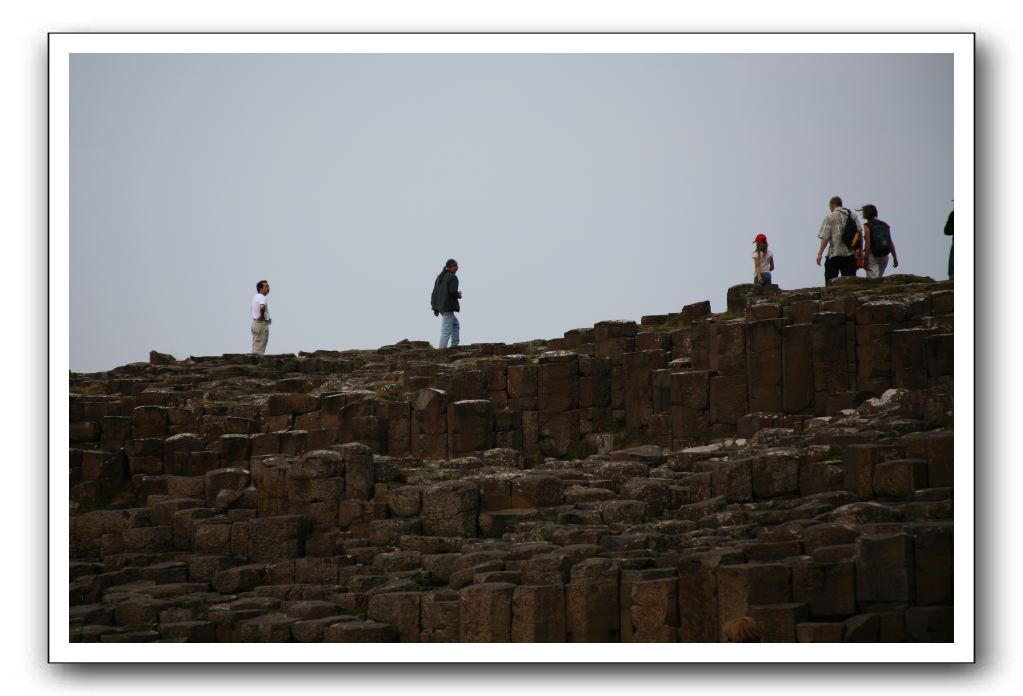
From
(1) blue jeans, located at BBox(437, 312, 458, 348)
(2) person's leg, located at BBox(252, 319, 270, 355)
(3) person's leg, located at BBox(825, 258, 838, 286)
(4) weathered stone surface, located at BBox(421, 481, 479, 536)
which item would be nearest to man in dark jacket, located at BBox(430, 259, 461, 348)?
(1) blue jeans, located at BBox(437, 312, 458, 348)

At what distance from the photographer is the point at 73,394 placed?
29156mm

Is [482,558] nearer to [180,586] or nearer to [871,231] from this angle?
[180,586]

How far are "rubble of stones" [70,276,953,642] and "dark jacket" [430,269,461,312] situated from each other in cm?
118

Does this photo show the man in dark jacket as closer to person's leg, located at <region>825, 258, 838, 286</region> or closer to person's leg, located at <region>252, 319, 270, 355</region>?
person's leg, located at <region>252, 319, 270, 355</region>

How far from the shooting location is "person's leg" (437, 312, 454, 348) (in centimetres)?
3086

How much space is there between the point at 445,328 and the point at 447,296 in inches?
67.4

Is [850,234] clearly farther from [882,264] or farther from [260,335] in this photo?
[260,335]

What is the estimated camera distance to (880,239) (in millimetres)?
25078

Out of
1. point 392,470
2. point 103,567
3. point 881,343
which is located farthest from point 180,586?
point 881,343

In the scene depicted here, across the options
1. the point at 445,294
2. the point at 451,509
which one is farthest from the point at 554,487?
the point at 445,294

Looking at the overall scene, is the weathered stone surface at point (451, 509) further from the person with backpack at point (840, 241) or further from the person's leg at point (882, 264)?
the person's leg at point (882, 264)

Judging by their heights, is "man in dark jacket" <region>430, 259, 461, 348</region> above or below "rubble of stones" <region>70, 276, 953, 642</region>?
above

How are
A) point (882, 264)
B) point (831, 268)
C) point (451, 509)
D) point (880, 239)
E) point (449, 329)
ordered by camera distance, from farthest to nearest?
point (449, 329) < point (831, 268) < point (882, 264) < point (880, 239) < point (451, 509)

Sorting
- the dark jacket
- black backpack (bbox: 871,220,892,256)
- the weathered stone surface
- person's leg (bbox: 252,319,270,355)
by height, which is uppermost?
black backpack (bbox: 871,220,892,256)
